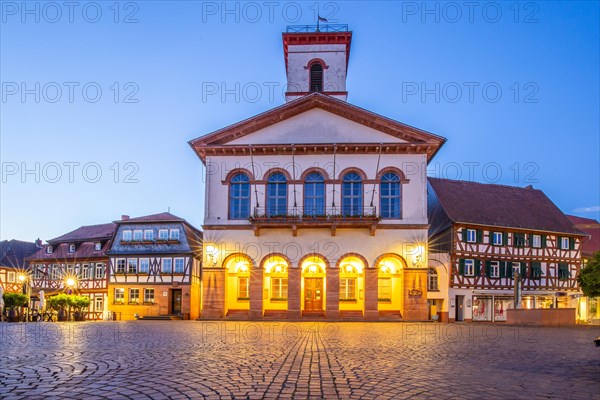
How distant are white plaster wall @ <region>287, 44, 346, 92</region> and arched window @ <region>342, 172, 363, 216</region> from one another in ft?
23.8

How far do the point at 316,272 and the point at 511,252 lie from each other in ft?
61.4

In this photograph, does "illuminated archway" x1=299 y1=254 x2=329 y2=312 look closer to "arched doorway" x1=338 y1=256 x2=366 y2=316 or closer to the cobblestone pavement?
"arched doorway" x1=338 y1=256 x2=366 y2=316

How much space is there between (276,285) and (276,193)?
17.2 feet

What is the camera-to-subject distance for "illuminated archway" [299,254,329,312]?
107ft

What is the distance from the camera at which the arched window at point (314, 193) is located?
31.8 m

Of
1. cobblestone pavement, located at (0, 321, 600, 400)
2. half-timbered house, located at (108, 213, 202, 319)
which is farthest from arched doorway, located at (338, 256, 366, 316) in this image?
cobblestone pavement, located at (0, 321, 600, 400)

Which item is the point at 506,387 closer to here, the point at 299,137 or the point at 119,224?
the point at 299,137

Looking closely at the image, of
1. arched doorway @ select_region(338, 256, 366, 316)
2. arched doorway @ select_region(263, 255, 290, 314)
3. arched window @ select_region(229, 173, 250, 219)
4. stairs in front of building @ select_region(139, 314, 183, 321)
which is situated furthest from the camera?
stairs in front of building @ select_region(139, 314, 183, 321)

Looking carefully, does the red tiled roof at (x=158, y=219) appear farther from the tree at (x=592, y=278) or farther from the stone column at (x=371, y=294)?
the tree at (x=592, y=278)

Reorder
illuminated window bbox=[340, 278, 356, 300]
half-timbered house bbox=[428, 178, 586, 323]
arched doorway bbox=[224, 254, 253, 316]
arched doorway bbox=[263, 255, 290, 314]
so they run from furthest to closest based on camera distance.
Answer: half-timbered house bbox=[428, 178, 586, 323] → arched doorway bbox=[263, 255, 290, 314] → illuminated window bbox=[340, 278, 356, 300] → arched doorway bbox=[224, 254, 253, 316]

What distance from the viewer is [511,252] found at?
146 ft

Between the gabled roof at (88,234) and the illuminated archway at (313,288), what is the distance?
889 inches

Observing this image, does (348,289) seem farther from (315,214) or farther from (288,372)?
(288,372)

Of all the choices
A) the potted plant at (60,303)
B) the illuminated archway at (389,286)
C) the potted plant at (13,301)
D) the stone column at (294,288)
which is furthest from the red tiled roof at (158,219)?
the illuminated archway at (389,286)
